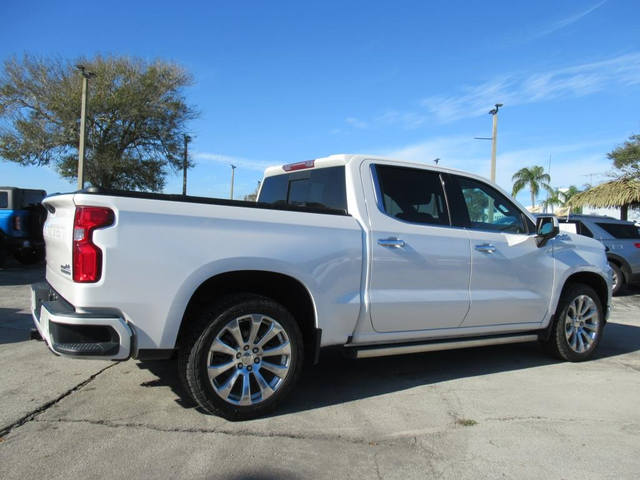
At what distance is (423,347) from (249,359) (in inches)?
61.5

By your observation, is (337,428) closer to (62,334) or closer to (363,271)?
(363,271)

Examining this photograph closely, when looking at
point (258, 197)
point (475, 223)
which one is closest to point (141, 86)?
point (258, 197)

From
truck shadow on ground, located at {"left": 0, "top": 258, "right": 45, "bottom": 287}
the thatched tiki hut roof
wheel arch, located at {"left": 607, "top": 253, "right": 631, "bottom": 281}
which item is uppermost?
the thatched tiki hut roof

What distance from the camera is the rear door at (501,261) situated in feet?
14.6

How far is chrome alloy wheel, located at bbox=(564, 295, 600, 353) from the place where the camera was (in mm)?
5270

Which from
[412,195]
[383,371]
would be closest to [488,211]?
[412,195]

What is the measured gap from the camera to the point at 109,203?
9.73 ft

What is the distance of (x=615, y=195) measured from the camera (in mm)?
20828

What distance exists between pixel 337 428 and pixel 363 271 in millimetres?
1145

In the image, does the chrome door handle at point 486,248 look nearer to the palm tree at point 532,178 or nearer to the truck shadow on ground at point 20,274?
the truck shadow on ground at point 20,274

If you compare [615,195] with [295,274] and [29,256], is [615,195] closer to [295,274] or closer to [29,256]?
[295,274]

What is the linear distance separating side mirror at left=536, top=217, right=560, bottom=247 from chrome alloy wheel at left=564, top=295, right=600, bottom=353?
90cm

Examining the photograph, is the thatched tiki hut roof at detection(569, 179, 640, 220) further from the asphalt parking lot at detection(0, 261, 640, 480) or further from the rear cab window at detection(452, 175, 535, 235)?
the asphalt parking lot at detection(0, 261, 640, 480)

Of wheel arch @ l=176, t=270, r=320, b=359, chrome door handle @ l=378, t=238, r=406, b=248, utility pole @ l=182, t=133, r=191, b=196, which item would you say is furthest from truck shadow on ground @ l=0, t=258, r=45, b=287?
utility pole @ l=182, t=133, r=191, b=196
